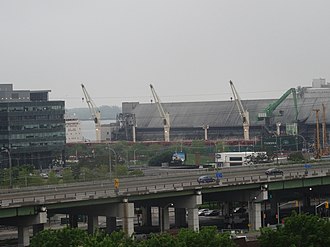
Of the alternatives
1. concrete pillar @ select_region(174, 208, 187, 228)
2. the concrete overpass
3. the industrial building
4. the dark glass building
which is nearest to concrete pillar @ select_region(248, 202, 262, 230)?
the concrete overpass

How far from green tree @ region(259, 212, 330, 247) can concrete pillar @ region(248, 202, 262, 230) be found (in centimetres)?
1995

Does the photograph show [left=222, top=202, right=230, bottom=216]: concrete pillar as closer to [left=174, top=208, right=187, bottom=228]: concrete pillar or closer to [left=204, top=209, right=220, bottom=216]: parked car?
[left=204, top=209, right=220, bottom=216]: parked car

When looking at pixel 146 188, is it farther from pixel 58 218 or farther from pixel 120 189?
pixel 58 218

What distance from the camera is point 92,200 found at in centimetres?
6138

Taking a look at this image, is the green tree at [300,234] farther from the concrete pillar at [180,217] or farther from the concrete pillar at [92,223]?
the concrete pillar at [180,217]

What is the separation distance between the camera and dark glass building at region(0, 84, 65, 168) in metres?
130

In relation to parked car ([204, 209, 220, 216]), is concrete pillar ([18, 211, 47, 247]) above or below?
above

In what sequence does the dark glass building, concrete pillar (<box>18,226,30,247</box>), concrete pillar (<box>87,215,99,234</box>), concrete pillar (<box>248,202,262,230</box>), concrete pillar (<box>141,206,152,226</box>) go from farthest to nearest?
the dark glass building, concrete pillar (<box>141,206,152,226</box>), concrete pillar (<box>248,202,262,230</box>), concrete pillar (<box>87,215,99,234</box>), concrete pillar (<box>18,226,30,247</box>)

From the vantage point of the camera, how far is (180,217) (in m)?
74.5

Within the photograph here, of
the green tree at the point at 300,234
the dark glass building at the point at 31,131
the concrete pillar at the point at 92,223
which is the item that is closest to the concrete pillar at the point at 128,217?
the concrete pillar at the point at 92,223

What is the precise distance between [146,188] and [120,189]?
6.78 feet

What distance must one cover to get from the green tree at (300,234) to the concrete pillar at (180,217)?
2445cm

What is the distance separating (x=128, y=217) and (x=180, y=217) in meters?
13.2

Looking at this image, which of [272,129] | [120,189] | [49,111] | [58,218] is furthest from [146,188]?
[272,129]
